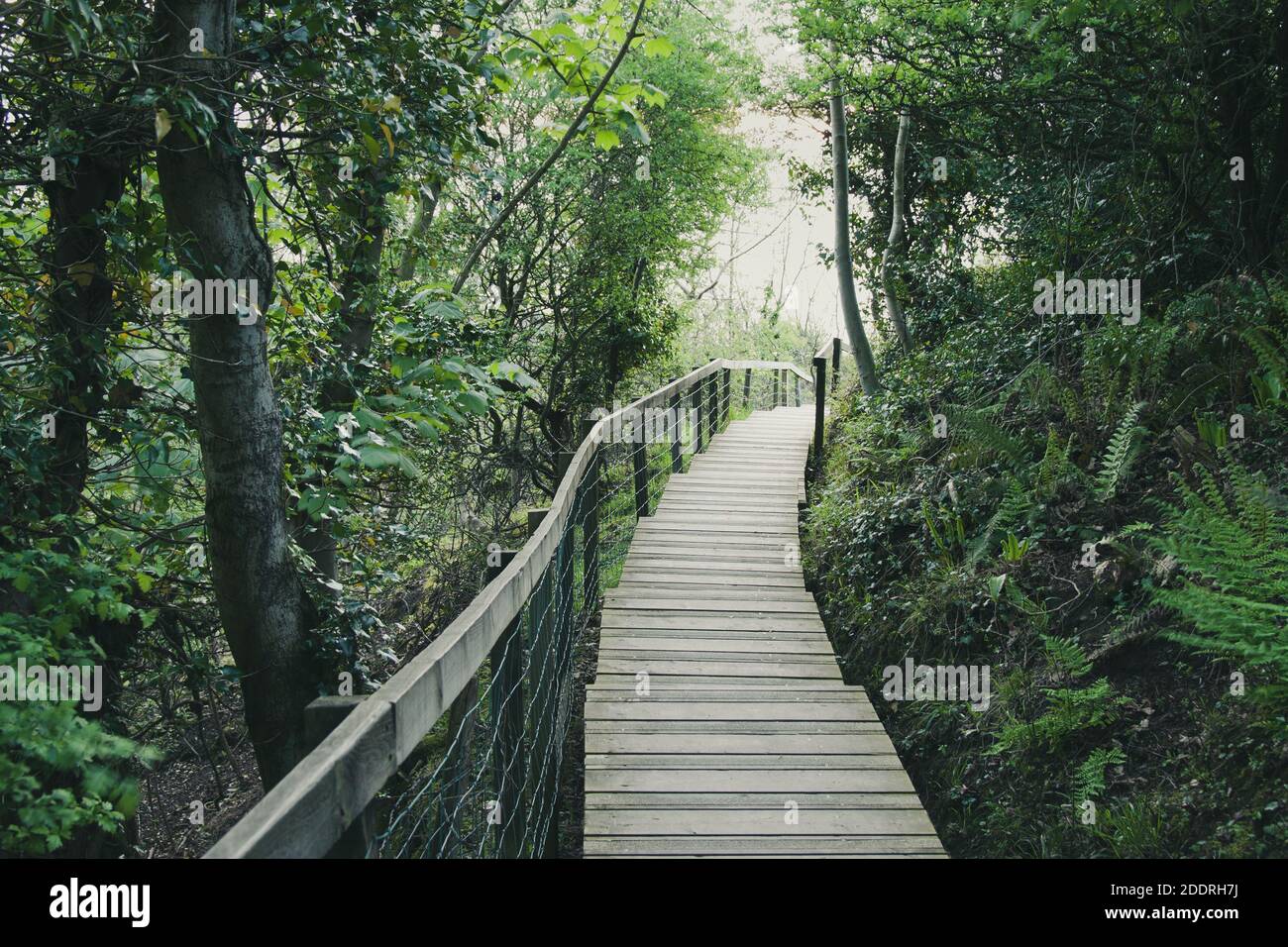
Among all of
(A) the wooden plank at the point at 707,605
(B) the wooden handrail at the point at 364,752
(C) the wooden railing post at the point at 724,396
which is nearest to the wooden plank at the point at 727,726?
(A) the wooden plank at the point at 707,605

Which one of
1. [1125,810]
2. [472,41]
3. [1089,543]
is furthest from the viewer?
[1089,543]

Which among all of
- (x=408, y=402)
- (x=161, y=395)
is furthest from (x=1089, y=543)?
(x=161, y=395)

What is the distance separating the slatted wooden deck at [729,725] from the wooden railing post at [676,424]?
2.21 metres

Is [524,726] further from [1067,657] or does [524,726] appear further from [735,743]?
[1067,657]

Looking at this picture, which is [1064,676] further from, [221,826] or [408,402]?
[221,826]

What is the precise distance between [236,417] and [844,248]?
8.45 m

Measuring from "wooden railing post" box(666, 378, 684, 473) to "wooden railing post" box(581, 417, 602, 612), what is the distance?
10.9ft

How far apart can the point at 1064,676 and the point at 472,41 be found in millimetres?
4554

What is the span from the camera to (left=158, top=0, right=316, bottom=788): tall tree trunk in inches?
137

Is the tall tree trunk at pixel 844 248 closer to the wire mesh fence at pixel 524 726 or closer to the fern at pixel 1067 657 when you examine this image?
the wire mesh fence at pixel 524 726

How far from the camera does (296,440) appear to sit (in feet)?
14.0

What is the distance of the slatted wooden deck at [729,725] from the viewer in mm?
4035

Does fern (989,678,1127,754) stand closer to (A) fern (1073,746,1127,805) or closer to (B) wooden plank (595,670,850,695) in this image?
(A) fern (1073,746,1127,805)

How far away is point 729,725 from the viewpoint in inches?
197
